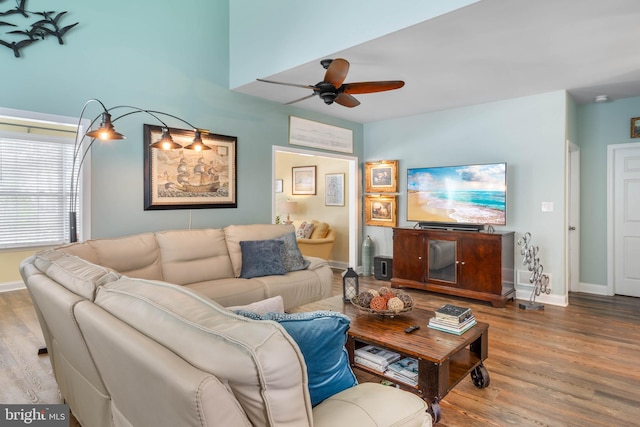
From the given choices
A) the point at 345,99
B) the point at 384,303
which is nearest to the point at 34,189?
the point at 345,99

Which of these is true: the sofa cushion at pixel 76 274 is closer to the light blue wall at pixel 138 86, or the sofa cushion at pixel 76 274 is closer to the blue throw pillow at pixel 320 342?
the blue throw pillow at pixel 320 342

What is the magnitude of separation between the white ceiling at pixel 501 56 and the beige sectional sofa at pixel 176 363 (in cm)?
260

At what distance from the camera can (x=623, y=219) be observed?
4.75m

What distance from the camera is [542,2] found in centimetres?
247

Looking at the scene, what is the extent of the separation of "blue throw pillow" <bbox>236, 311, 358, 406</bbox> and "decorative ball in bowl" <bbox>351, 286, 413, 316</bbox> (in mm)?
1151

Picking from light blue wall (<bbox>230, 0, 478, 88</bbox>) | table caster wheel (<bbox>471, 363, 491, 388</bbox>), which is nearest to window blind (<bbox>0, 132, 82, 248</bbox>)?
light blue wall (<bbox>230, 0, 478, 88</bbox>)

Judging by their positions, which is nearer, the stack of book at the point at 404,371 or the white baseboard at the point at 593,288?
the stack of book at the point at 404,371

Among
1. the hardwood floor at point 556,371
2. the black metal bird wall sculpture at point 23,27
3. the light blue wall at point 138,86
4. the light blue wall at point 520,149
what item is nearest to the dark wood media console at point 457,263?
the hardwood floor at point 556,371

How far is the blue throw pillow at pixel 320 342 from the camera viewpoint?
1127 millimetres

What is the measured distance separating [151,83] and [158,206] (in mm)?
1276

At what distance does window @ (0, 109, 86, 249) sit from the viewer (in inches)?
162

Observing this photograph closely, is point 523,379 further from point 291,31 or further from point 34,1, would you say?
point 34,1

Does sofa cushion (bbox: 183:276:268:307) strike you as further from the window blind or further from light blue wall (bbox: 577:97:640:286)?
light blue wall (bbox: 577:97:640:286)

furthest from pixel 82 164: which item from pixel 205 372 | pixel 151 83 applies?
pixel 205 372
